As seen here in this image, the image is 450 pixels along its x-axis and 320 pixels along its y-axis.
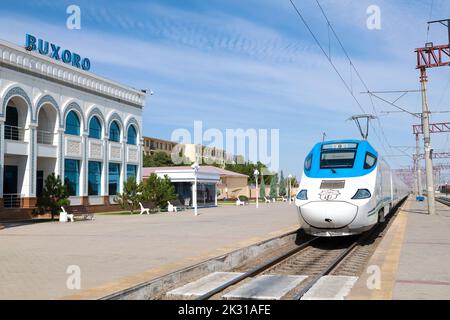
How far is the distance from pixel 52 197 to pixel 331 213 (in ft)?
59.5

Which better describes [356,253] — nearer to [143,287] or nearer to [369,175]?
[369,175]

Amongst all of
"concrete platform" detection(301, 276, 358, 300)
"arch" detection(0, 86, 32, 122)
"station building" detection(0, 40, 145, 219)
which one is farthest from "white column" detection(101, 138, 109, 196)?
"concrete platform" detection(301, 276, 358, 300)

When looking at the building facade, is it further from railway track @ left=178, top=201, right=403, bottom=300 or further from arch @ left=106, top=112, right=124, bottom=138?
railway track @ left=178, top=201, right=403, bottom=300

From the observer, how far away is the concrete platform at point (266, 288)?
301 inches

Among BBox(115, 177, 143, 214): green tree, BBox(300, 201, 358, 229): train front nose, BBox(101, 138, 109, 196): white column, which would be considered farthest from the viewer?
BBox(101, 138, 109, 196): white column

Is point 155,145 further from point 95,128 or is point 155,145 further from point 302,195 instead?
point 302,195

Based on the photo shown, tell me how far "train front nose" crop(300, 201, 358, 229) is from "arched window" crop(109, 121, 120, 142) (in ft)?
90.8

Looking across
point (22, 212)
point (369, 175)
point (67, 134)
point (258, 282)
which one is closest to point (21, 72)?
point (67, 134)

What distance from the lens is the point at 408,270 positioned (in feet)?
31.2

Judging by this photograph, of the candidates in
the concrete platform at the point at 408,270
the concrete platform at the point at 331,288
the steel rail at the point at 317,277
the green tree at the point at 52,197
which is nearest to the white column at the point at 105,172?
the green tree at the point at 52,197

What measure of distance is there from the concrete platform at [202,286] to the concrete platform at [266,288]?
40cm

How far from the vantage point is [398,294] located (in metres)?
7.41

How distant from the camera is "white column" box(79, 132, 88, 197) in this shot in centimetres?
3378

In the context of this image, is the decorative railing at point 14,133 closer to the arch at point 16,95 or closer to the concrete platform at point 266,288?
the arch at point 16,95
